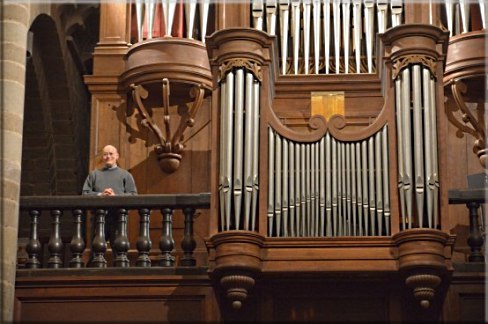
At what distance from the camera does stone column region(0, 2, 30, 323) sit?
13602 millimetres

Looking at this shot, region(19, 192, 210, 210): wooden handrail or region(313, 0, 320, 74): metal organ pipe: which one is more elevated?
region(313, 0, 320, 74): metal organ pipe

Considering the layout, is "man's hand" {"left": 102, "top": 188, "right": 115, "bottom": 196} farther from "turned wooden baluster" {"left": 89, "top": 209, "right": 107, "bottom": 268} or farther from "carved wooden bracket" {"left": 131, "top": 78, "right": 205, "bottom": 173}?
"carved wooden bracket" {"left": 131, "top": 78, "right": 205, "bottom": 173}

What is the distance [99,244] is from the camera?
543 inches

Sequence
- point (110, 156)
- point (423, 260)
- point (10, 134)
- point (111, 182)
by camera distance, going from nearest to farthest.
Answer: point (423, 260)
point (10, 134)
point (111, 182)
point (110, 156)

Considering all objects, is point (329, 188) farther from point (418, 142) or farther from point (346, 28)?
point (346, 28)

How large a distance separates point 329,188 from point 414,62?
1469 mm

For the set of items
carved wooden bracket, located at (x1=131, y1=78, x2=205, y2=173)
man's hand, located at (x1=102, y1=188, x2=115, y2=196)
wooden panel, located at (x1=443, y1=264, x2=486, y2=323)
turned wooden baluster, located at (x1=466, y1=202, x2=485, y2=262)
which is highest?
carved wooden bracket, located at (x1=131, y1=78, x2=205, y2=173)

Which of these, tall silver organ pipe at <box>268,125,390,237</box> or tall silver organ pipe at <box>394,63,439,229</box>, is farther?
tall silver organ pipe at <box>268,125,390,237</box>

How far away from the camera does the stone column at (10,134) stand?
1360 cm

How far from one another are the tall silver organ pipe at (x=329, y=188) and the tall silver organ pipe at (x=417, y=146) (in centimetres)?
18

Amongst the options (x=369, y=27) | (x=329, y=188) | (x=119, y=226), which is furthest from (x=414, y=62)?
(x=119, y=226)

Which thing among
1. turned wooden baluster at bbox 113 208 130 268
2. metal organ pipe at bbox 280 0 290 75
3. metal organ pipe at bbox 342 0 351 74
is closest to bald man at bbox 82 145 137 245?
turned wooden baluster at bbox 113 208 130 268

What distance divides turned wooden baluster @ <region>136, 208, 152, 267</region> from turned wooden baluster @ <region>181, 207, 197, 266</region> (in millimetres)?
340

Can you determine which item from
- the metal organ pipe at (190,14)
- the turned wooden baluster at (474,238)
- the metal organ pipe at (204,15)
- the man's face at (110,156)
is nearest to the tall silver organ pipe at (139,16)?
the metal organ pipe at (190,14)
